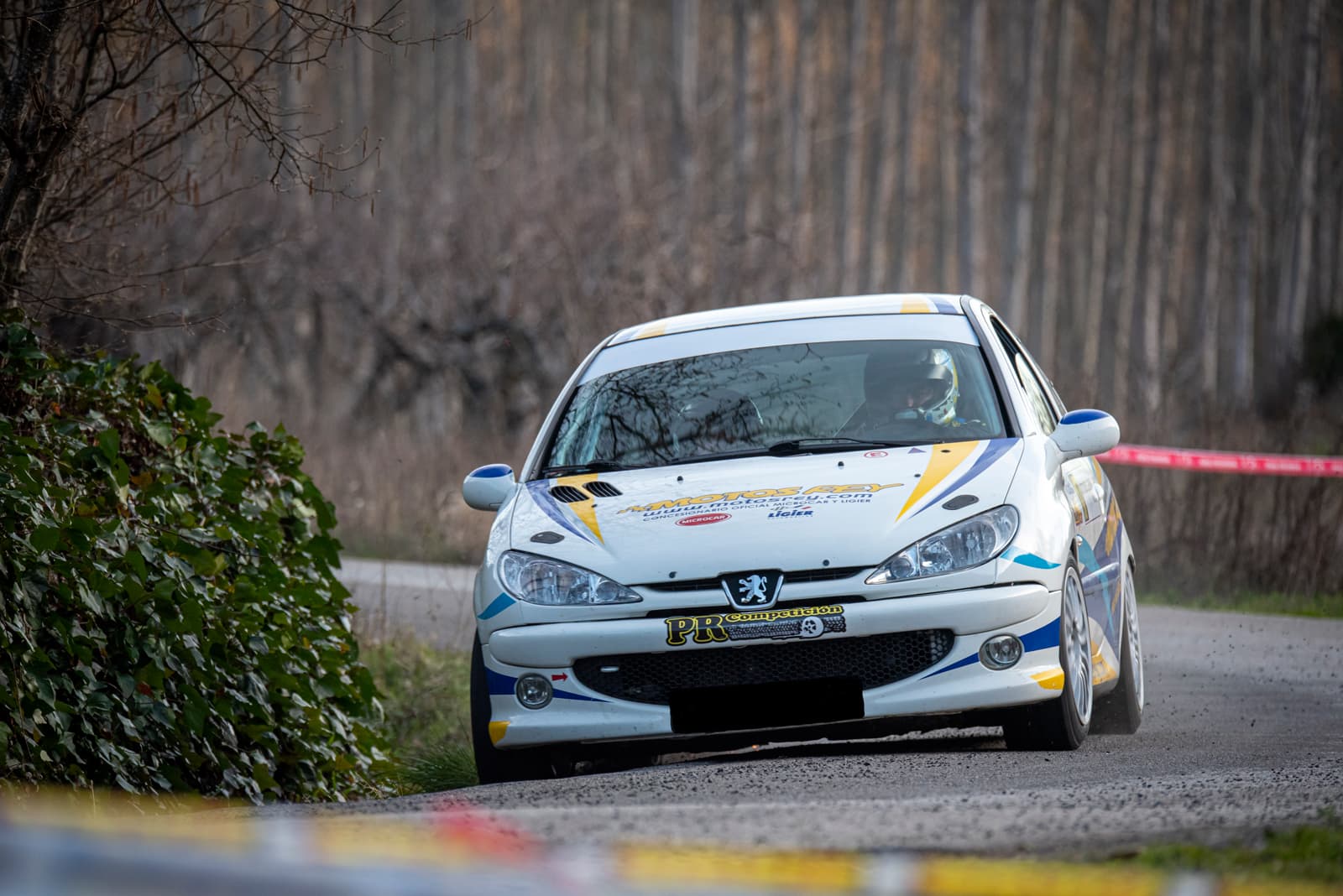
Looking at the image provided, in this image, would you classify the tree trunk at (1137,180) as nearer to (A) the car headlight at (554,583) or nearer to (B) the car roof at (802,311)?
(B) the car roof at (802,311)

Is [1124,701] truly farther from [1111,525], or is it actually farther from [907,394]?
[907,394]

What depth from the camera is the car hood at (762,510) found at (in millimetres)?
6902

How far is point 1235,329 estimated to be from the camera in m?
44.7

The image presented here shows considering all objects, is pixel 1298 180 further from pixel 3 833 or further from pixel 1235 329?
pixel 3 833

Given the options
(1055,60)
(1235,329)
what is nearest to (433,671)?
(1235,329)

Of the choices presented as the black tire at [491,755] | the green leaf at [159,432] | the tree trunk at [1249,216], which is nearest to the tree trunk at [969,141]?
the tree trunk at [1249,216]

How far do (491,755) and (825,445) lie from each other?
176cm

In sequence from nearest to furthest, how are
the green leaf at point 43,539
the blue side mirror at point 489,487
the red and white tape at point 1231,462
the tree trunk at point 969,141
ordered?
the green leaf at point 43,539 → the blue side mirror at point 489,487 → the red and white tape at point 1231,462 → the tree trunk at point 969,141

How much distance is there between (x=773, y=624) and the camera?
680cm

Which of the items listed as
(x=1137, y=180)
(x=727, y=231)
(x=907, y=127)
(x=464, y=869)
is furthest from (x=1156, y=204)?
(x=464, y=869)

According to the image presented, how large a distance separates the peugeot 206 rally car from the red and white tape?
6.99 metres

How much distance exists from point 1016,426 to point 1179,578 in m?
8.55

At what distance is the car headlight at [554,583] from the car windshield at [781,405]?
0.79m

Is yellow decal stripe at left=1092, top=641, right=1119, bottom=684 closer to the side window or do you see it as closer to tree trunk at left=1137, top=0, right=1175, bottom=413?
the side window
